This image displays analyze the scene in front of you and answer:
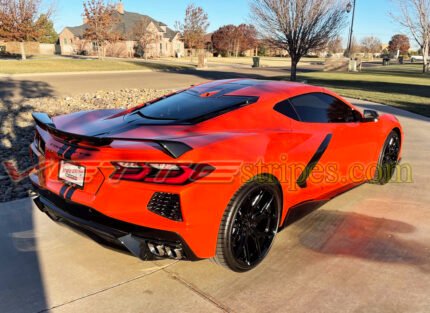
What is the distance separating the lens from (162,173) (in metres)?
2.48

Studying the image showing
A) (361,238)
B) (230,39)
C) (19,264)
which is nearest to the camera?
(19,264)

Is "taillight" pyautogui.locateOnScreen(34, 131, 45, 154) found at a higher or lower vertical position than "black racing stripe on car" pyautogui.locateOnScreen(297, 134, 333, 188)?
higher

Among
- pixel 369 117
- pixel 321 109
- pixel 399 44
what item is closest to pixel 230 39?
pixel 399 44

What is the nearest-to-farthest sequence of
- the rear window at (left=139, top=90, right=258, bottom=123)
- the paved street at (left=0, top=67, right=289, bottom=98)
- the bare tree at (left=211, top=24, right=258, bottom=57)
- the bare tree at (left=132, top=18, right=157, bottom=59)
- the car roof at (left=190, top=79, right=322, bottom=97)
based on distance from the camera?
the rear window at (left=139, top=90, right=258, bottom=123)
the car roof at (left=190, top=79, right=322, bottom=97)
the paved street at (left=0, top=67, right=289, bottom=98)
the bare tree at (left=132, top=18, right=157, bottom=59)
the bare tree at (left=211, top=24, right=258, bottom=57)

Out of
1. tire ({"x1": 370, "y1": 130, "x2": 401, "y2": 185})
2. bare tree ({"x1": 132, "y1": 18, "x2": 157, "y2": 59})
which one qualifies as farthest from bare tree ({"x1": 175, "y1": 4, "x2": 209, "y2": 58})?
tire ({"x1": 370, "y1": 130, "x2": 401, "y2": 185})

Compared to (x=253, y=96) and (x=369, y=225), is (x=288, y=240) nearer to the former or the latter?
(x=369, y=225)

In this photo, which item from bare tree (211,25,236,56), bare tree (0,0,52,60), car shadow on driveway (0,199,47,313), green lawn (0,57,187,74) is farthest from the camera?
bare tree (211,25,236,56)

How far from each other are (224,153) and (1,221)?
101 inches

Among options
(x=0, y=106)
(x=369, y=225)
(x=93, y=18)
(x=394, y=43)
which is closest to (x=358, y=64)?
(x=93, y=18)

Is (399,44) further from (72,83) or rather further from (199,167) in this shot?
(199,167)

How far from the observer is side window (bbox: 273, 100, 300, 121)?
11.3 feet

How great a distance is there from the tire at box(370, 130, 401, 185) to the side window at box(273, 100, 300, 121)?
1.82 metres

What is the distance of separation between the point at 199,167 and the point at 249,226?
74 centimetres

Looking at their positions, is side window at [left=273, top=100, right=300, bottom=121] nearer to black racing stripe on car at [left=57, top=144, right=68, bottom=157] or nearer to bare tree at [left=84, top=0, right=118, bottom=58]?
black racing stripe on car at [left=57, top=144, right=68, bottom=157]
